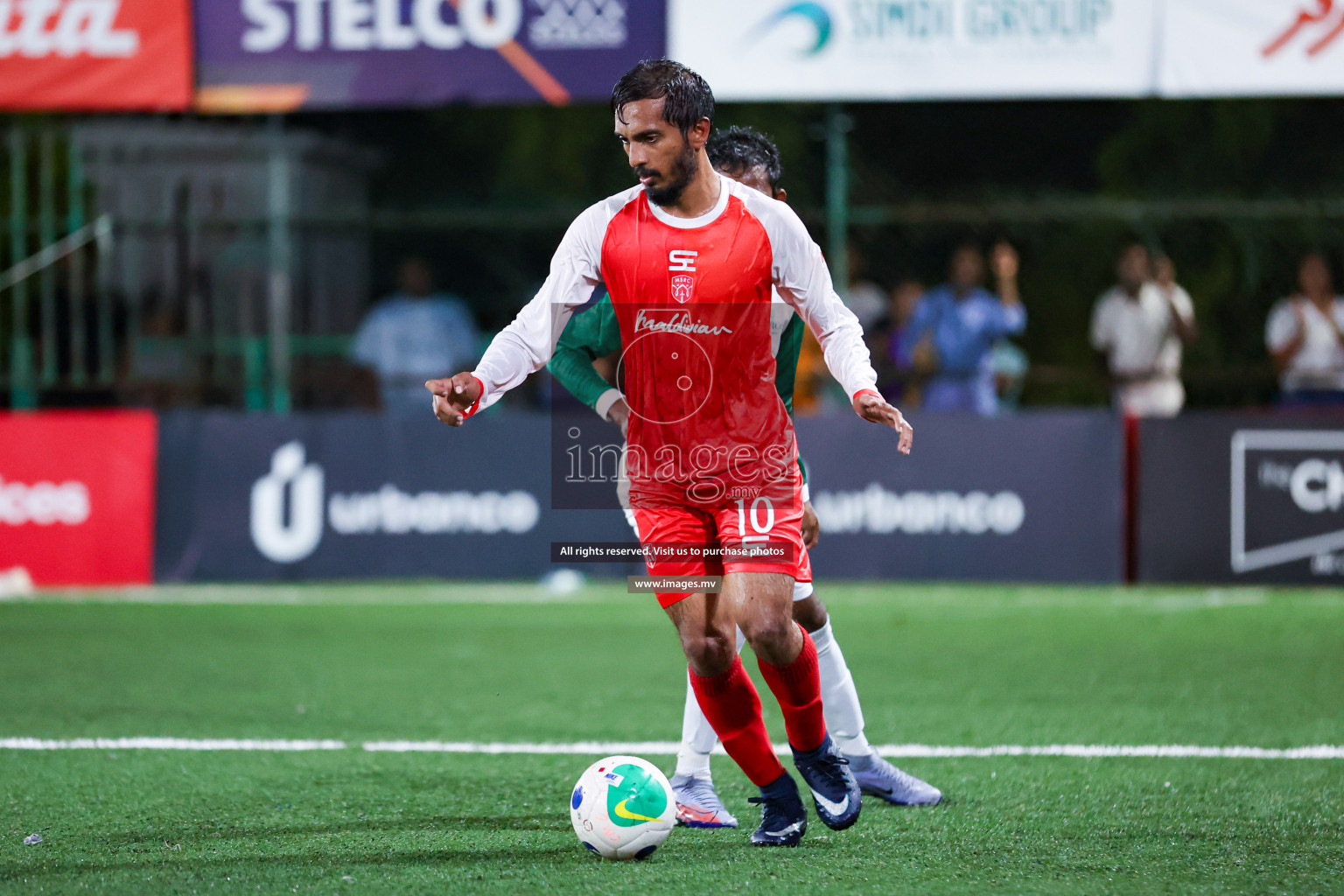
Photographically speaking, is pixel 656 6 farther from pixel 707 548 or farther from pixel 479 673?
pixel 707 548

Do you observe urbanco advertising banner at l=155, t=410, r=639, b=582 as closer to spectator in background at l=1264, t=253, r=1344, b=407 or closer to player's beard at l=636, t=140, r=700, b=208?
spectator in background at l=1264, t=253, r=1344, b=407

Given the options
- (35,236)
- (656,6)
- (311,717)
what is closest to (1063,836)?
(311,717)

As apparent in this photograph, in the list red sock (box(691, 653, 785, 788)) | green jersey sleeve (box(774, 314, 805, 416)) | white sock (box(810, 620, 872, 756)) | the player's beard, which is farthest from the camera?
white sock (box(810, 620, 872, 756))

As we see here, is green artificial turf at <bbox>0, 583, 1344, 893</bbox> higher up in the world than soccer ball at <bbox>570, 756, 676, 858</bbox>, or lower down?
lower down

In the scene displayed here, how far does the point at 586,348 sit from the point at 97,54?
303 inches

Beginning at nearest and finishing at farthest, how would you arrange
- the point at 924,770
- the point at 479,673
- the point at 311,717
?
the point at 924,770 → the point at 311,717 → the point at 479,673

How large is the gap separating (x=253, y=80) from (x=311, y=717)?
6.23 meters

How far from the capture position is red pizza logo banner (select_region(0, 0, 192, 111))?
37.7 ft

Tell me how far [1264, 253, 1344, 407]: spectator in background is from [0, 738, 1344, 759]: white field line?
245 inches

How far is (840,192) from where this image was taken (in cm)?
1227

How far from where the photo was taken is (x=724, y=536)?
463cm

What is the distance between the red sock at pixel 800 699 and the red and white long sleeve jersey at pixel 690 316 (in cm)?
51

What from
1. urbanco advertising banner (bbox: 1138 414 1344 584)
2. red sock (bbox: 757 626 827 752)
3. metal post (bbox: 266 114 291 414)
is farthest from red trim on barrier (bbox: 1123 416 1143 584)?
red sock (bbox: 757 626 827 752)

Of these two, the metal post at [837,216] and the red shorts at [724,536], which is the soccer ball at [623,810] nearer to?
the red shorts at [724,536]
